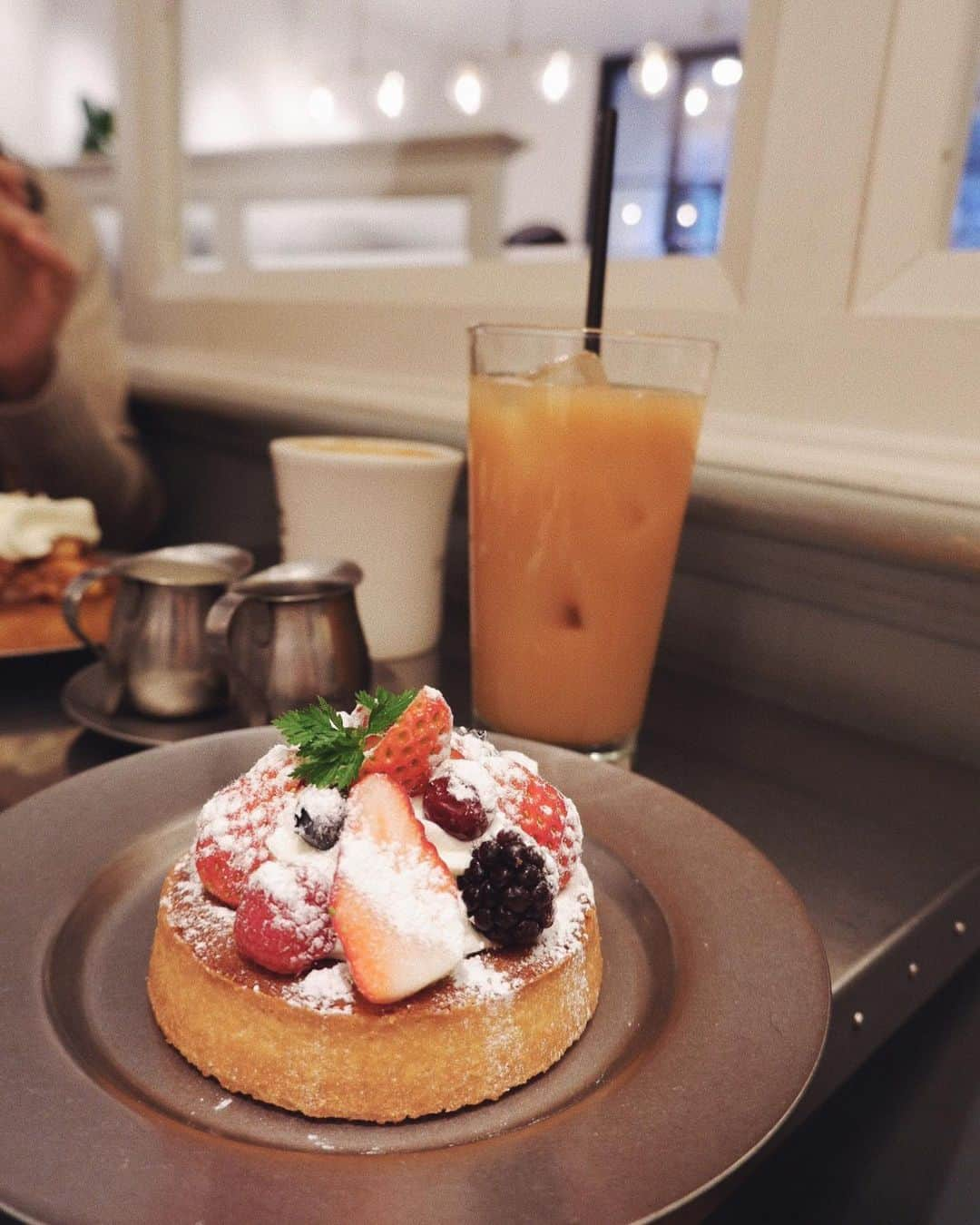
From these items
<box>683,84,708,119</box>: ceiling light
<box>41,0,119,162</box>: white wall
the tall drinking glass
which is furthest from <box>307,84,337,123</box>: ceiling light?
<box>41,0,119,162</box>: white wall

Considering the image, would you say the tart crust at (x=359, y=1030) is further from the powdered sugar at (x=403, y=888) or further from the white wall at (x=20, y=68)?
the white wall at (x=20, y=68)

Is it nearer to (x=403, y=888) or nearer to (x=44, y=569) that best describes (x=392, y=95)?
(x=44, y=569)

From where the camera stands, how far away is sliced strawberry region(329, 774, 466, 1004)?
509 millimetres

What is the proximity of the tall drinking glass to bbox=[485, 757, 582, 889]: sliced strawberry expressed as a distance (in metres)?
0.31

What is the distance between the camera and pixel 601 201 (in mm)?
868

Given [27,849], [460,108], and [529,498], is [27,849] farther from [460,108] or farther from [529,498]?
[460,108]

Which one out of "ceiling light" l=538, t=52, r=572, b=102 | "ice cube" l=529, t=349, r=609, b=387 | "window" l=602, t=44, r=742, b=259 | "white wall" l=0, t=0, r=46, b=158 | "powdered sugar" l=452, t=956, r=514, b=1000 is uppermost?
"white wall" l=0, t=0, r=46, b=158

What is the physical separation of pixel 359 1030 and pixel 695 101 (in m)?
1.45

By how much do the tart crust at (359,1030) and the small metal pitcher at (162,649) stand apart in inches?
16.3

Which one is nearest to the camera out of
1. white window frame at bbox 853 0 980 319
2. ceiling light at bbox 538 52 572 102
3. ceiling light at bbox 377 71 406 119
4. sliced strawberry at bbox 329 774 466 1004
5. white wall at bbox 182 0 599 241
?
sliced strawberry at bbox 329 774 466 1004

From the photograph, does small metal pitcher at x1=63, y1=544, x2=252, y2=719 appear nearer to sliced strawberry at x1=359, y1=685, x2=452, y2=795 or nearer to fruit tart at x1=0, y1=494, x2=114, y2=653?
fruit tart at x1=0, y1=494, x2=114, y2=653

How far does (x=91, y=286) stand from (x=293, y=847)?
1901 millimetres

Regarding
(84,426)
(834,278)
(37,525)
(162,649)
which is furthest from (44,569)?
(834,278)

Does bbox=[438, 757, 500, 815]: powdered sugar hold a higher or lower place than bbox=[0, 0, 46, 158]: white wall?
lower
